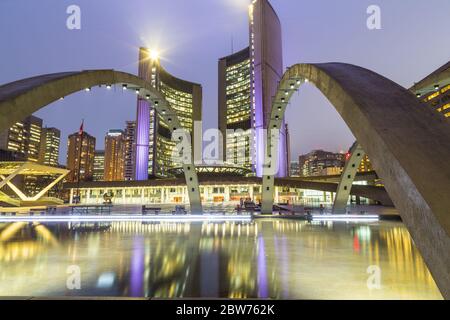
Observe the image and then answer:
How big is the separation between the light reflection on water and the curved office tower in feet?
308

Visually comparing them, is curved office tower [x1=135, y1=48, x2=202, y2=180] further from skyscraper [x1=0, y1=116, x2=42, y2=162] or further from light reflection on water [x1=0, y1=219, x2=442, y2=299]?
light reflection on water [x1=0, y1=219, x2=442, y2=299]

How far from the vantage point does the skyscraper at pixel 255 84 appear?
106 meters

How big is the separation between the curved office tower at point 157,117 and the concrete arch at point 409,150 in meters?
97.7

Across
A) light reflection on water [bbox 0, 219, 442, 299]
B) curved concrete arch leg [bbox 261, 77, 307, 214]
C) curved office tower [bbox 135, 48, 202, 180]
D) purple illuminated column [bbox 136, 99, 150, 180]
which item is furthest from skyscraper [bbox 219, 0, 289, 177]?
light reflection on water [bbox 0, 219, 442, 299]

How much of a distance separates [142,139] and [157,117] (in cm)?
1475

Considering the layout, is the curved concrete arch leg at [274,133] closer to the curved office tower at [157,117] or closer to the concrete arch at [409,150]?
the concrete arch at [409,150]

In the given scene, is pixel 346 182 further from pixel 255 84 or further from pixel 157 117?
pixel 157 117

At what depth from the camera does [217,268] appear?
7.21 metres

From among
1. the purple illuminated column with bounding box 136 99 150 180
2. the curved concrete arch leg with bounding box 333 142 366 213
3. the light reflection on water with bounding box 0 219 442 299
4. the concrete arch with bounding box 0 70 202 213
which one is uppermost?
the purple illuminated column with bounding box 136 99 150 180

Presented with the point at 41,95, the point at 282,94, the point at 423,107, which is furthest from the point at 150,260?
the point at 282,94

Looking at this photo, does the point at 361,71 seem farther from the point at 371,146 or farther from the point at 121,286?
the point at 121,286

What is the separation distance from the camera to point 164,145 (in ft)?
474

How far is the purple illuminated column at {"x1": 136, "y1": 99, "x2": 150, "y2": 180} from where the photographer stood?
4680 inches
